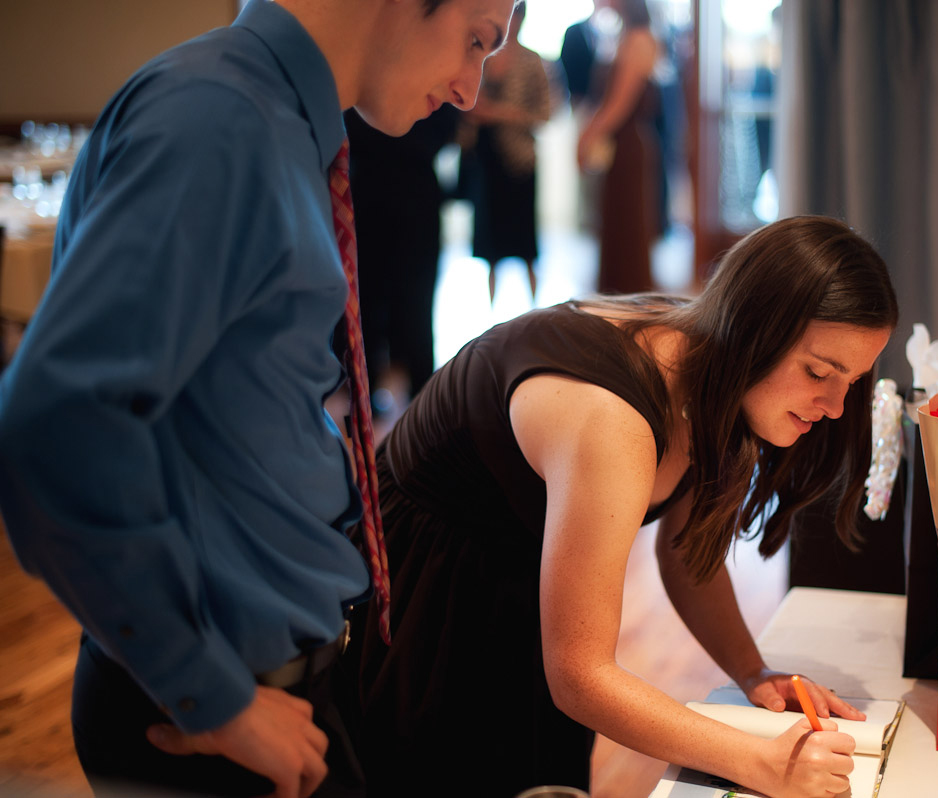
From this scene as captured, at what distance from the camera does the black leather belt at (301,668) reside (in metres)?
0.72

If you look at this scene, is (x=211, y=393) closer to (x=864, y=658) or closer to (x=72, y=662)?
(x=864, y=658)

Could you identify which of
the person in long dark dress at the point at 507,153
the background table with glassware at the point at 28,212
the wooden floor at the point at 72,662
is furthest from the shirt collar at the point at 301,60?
the person in long dark dress at the point at 507,153

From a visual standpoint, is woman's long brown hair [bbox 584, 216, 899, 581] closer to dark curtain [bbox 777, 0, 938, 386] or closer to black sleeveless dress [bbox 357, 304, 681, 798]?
black sleeveless dress [bbox 357, 304, 681, 798]

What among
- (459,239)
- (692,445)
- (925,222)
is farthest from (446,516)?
(459,239)

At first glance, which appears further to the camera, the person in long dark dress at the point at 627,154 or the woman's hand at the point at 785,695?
the person in long dark dress at the point at 627,154

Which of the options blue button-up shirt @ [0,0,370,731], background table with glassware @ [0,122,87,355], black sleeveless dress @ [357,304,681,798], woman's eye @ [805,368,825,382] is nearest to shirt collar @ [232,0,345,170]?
blue button-up shirt @ [0,0,370,731]

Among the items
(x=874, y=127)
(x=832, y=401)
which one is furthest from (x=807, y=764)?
(x=874, y=127)

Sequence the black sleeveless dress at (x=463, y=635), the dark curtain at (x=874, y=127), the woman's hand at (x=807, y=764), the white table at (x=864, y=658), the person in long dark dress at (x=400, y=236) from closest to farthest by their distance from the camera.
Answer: the woman's hand at (x=807, y=764) < the white table at (x=864, y=658) < the black sleeveless dress at (x=463, y=635) < the dark curtain at (x=874, y=127) < the person in long dark dress at (x=400, y=236)

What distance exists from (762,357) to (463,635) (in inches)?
20.2

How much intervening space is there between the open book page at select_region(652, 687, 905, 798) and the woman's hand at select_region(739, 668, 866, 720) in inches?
0.5

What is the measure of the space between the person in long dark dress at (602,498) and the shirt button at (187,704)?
1.52 ft

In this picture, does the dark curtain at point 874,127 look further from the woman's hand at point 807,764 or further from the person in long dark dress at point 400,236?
the person in long dark dress at point 400,236

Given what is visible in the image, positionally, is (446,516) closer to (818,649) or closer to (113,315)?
(818,649)

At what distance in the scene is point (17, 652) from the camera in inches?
90.7
